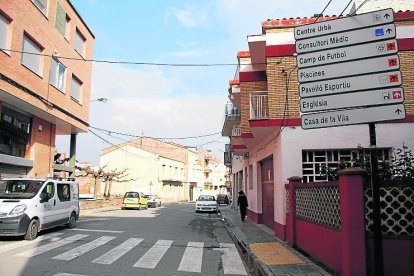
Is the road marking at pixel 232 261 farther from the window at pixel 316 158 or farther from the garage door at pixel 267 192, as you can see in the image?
the garage door at pixel 267 192

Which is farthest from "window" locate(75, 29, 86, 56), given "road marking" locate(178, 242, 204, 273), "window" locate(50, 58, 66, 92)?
"road marking" locate(178, 242, 204, 273)

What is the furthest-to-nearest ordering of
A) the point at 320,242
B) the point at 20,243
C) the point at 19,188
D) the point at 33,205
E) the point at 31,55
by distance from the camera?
the point at 31,55, the point at 19,188, the point at 33,205, the point at 20,243, the point at 320,242

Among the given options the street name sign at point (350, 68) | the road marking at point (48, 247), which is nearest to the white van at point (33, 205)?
the road marking at point (48, 247)

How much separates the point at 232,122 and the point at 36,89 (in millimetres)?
12118

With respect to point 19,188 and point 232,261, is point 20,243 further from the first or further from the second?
point 232,261

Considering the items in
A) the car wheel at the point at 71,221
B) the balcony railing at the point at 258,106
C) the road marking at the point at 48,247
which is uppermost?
the balcony railing at the point at 258,106

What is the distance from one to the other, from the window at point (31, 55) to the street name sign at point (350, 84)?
49.4ft

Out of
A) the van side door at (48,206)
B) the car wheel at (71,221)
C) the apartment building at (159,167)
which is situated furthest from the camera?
the apartment building at (159,167)

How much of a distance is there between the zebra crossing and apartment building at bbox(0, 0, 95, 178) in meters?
6.88

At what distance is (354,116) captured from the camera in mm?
5500

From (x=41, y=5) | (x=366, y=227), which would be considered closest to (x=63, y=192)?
(x=41, y=5)

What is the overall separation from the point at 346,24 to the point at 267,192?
12351mm

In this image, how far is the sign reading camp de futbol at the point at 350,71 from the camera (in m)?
5.39

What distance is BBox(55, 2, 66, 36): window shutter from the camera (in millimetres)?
21078
